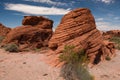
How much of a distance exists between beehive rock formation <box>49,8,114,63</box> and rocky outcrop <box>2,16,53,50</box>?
9.22 m

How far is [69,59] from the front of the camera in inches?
534

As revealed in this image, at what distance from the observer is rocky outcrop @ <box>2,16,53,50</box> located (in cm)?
2728

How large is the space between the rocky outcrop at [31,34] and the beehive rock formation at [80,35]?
9224 millimetres

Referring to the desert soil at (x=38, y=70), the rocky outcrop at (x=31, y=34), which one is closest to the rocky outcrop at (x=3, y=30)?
the rocky outcrop at (x=31, y=34)

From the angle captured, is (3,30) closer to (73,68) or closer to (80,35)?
(80,35)

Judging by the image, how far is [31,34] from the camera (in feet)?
91.2

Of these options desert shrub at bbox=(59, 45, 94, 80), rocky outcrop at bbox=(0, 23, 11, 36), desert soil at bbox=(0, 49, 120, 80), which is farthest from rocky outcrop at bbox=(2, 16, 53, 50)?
rocky outcrop at bbox=(0, 23, 11, 36)

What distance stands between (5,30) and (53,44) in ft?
119

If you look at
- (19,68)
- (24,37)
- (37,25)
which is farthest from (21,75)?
(37,25)

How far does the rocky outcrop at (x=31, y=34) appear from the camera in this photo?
2728cm

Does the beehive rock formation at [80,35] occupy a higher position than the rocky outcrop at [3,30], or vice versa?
the beehive rock formation at [80,35]

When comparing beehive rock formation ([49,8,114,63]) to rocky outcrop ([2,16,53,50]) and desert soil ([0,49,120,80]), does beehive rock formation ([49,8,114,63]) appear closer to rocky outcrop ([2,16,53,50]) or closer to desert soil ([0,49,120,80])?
desert soil ([0,49,120,80])

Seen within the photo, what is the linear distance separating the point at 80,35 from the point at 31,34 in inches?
457

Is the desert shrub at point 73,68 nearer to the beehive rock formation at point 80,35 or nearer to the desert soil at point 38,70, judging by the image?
the desert soil at point 38,70
